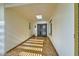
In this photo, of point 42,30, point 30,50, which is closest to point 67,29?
point 30,50

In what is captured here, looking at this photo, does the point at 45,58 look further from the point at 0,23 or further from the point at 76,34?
the point at 0,23

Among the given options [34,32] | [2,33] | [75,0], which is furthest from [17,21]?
[34,32]

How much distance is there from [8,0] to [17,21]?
221 cm

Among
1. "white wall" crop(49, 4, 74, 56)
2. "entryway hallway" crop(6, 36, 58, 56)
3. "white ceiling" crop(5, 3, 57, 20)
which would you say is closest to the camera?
"white wall" crop(49, 4, 74, 56)

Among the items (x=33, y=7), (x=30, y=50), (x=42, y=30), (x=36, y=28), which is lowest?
(x=30, y=50)

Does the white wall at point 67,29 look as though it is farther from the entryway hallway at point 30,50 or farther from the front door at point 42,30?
the front door at point 42,30

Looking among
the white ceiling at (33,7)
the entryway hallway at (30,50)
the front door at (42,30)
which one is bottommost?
the entryway hallway at (30,50)

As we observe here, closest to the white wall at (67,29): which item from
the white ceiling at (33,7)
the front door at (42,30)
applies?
the white ceiling at (33,7)

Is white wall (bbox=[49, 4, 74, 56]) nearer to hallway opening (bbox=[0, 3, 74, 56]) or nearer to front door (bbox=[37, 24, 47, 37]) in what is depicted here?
hallway opening (bbox=[0, 3, 74, 56])

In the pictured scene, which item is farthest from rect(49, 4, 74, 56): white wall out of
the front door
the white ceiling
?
the front door

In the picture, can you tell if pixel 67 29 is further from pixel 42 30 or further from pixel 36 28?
pixel 42 30

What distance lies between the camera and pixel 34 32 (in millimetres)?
6508

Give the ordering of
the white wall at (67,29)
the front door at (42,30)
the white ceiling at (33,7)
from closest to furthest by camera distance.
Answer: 1. the white wall at (67,29)
2. the white ceiling at (33,7)
3. the front door at (42,30)

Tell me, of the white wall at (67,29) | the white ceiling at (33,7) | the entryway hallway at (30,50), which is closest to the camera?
the white wall at (67,29)
